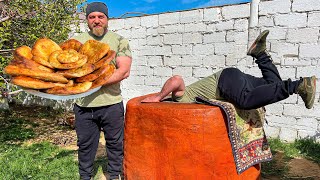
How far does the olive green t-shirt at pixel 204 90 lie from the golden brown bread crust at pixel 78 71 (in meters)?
0.83

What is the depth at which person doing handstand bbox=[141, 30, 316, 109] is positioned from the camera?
2.25 m

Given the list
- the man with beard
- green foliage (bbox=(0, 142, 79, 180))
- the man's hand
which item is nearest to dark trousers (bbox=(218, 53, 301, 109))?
the man's hand

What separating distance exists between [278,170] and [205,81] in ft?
5.55

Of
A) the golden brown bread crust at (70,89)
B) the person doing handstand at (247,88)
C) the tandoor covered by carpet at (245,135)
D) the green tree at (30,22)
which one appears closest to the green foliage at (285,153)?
the tandoor covered by carpet at (245,135)

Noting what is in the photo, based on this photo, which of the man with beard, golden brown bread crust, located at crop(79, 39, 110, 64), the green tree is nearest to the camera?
golden brown bread crust, located at crop(79, 39, 110, 64)

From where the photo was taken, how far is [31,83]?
6.71 ft

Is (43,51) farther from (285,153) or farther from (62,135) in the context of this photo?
(62,135)

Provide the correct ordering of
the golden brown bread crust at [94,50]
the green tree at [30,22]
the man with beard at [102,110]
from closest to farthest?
1. the golden brown bread crust at [94,50]
2. the man with beard at [102,110]
3. the green tree at [30,22]

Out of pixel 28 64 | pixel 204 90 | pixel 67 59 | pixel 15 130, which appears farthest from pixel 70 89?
pixel 15 130

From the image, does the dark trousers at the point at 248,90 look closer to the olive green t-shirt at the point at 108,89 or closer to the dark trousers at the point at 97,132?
the olive green t-shirt at the point at 108,89

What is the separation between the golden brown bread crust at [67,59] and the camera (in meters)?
2.15

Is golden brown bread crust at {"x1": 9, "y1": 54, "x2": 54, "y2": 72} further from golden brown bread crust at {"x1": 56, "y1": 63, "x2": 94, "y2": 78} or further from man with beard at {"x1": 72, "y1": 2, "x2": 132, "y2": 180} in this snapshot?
man with beard at {"x1": 72, "y1": 2, "x2": 132, "y2": 180}

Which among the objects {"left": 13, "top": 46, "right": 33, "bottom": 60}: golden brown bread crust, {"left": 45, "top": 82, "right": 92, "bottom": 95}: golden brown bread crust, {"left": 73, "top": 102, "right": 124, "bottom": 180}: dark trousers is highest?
{"left": 13, "top": 46, "right": 33, "bottom": 60}: golden brown bread crust

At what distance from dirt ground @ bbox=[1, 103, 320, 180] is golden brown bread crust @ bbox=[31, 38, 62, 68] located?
215 cm
